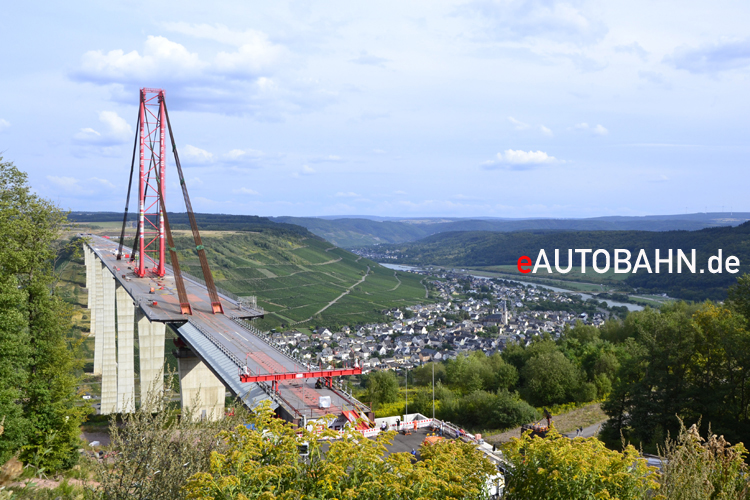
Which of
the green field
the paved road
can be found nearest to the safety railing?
the paved road

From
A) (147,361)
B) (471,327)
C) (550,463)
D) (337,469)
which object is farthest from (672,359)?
(471,327)

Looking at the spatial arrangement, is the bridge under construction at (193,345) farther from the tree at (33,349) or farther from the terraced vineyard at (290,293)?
the terraced vineyard at (290,293)

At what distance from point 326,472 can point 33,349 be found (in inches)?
1068

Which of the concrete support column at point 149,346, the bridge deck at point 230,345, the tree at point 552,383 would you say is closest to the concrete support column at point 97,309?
the bridge deck at point 230,345

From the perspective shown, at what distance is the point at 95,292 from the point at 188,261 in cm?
7710

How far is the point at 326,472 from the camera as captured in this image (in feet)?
37.6

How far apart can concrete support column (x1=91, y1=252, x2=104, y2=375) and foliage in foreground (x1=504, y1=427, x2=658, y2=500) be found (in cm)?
7676

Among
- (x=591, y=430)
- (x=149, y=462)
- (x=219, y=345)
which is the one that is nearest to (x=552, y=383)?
(x=591, y=430)

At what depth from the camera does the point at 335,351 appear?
112 m

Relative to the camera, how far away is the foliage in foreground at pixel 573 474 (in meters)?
12.3

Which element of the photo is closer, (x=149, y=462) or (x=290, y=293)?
(x=149, y=462)

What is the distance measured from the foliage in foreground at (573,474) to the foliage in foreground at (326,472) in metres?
1.09

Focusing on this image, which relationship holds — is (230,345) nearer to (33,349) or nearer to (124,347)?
(33,349)

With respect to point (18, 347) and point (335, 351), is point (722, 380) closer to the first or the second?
point (18, 347)
